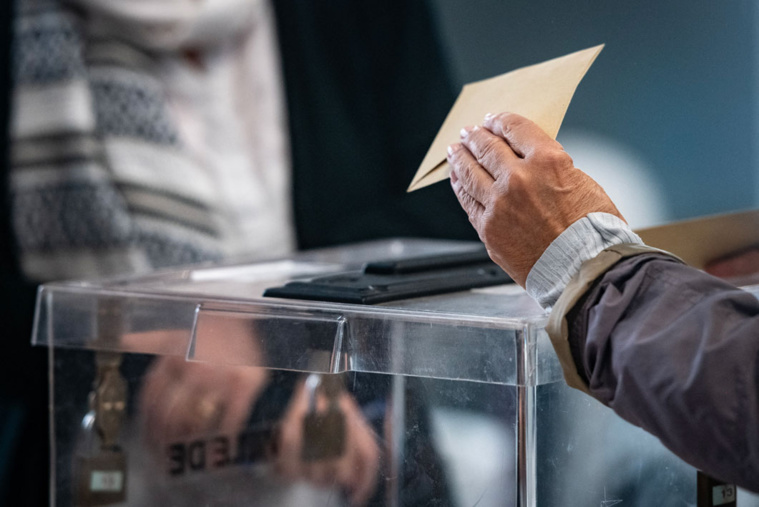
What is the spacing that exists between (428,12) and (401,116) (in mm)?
181

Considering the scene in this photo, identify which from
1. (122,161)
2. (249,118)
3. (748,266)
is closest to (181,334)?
(748,266)

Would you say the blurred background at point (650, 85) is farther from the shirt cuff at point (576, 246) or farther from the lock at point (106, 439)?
the lock at point (106, 439)

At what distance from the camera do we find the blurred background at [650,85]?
58 cm

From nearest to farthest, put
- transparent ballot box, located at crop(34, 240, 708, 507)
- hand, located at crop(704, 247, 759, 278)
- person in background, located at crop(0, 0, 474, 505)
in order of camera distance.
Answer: transparent ballot box, located at crop(34, 240, 708, 507), hand, located at crop(704, 247, 759, 278), person in background, located at crop(0, 0, 474, 505)

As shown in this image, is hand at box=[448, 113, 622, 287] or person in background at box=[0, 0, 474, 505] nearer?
hand at box=[448, 113, 622, 287]

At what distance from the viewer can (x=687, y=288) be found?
16.3 inches

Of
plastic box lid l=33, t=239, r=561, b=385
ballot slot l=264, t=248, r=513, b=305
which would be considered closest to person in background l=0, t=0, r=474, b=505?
ballot slot l=264, t=248, r=513, b=305

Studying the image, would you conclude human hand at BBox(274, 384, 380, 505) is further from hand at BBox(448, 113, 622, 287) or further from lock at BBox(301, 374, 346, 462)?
hand at BBox(448, 113, 622, 287)

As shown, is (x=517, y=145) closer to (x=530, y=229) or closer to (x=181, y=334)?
(x=530, y=229)

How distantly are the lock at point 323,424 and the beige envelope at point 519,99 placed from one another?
16 cm

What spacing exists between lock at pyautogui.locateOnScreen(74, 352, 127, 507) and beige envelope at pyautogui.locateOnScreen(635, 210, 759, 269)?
439 mm

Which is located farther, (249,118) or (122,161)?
(249,118)

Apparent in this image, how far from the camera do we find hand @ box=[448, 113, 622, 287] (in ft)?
1.53

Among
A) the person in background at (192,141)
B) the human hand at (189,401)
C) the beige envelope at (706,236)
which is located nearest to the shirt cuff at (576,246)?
the beige envelope at (706,236)
